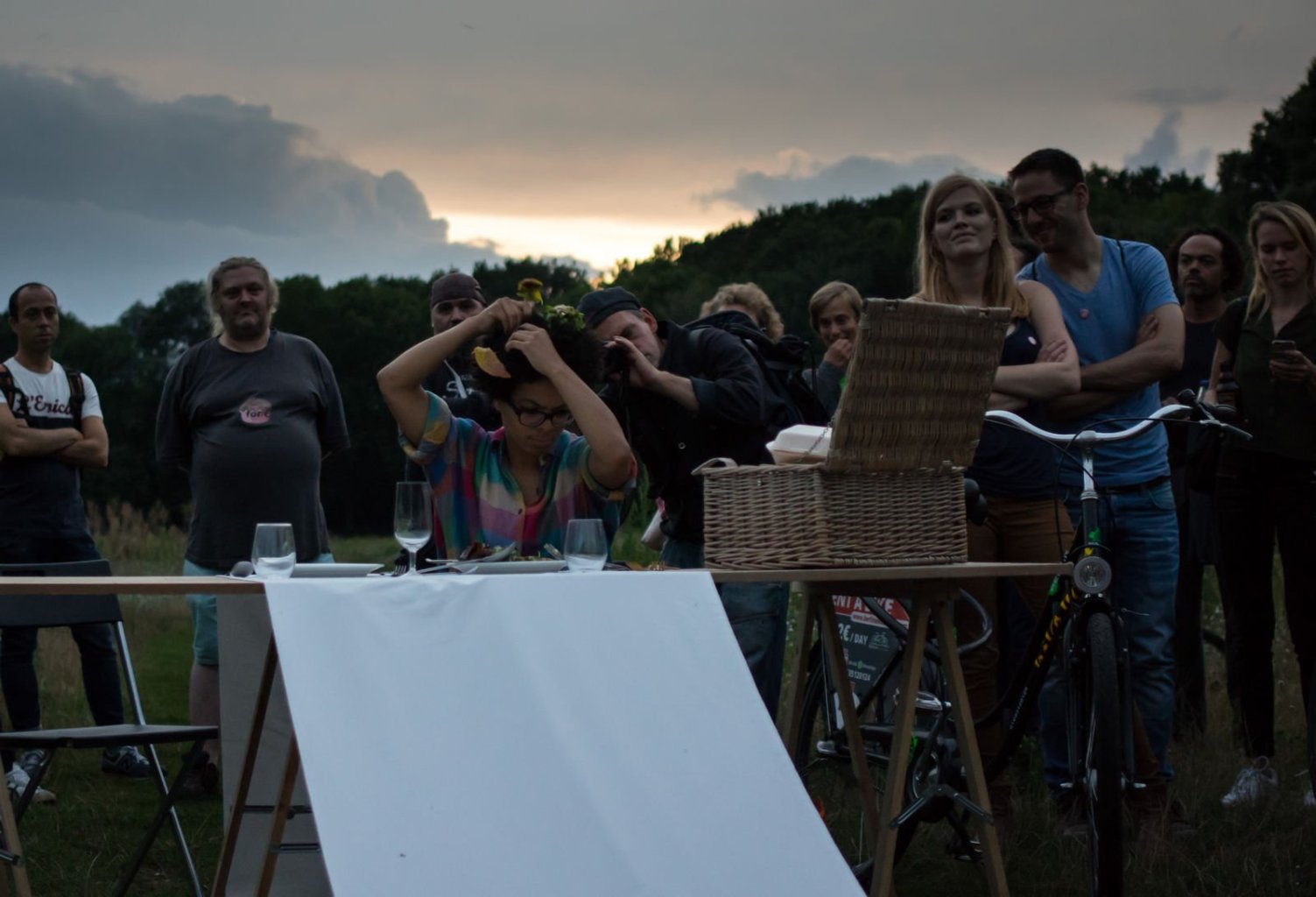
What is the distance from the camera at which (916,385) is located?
3.39 metres

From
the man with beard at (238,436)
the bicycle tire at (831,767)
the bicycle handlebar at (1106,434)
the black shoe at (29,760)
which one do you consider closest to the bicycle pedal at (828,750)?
the bicycle tire at (831,767)

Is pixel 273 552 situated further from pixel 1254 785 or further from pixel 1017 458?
pixel 1254 785

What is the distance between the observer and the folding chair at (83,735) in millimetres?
3668

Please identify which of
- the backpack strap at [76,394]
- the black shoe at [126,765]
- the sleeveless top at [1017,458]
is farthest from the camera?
the backpack strap at [76,394]

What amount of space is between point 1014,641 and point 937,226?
5.69ft

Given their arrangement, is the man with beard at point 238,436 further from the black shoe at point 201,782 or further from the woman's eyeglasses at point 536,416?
the woman's eyeglasses at point 536,416

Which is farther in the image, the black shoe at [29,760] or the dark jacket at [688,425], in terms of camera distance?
the black shoe at [29,760]

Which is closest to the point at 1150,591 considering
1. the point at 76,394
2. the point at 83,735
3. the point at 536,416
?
the point at 536,416

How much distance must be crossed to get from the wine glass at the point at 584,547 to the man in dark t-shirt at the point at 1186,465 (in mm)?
3530

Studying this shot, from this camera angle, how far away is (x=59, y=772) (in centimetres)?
612

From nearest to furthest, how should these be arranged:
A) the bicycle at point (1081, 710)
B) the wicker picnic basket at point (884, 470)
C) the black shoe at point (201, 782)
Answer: the wicker picnic basket at point (884, 470)
the bicycle at point (1081, 710)
the black shoe at point (201, 782)

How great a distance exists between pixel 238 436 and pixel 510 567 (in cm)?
321

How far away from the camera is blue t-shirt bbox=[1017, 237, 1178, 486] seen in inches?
179

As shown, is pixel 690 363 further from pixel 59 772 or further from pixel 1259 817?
pixel 59 772
